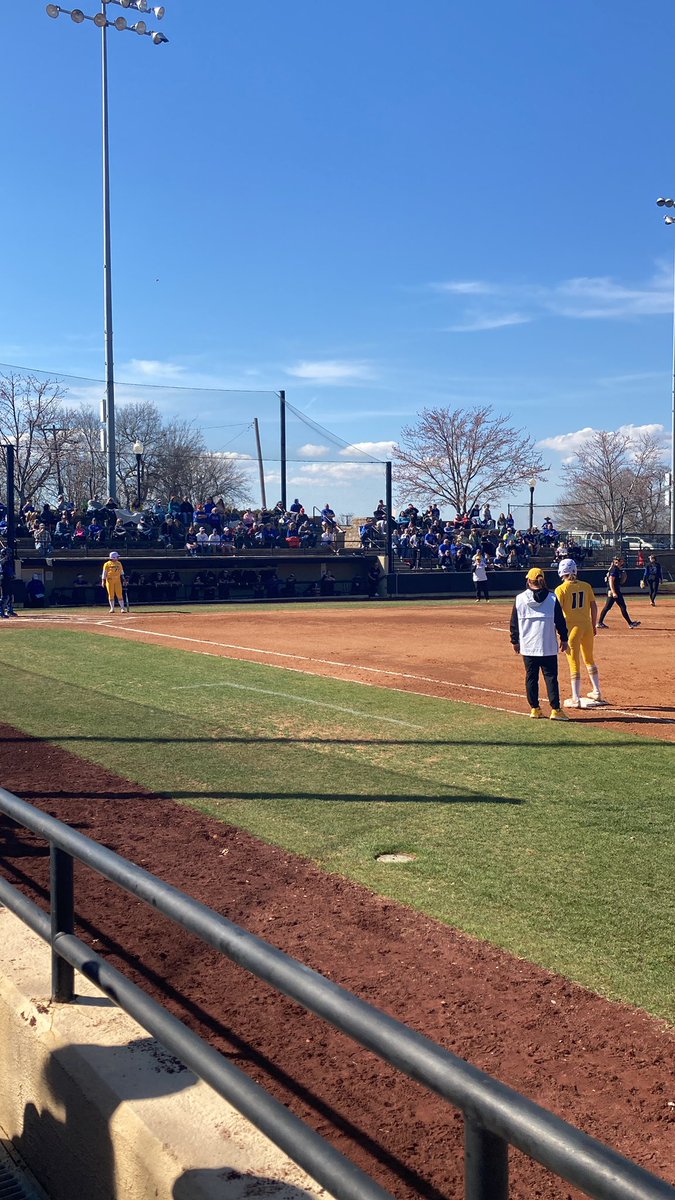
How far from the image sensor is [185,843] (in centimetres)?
744

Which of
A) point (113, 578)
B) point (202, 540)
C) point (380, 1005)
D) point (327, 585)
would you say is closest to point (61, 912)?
point (380, 1005)

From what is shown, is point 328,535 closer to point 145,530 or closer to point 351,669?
point 145,530

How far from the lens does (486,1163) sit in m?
1.85

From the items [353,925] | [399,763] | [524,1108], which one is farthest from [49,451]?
[524,1108]

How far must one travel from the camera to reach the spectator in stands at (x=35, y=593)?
33781mm

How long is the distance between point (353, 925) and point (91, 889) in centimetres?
173

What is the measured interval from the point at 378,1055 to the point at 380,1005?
2906mm

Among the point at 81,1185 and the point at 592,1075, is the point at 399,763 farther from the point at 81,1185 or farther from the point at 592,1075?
the point at 81,1185

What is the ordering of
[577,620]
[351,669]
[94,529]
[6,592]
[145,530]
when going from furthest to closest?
[145,530]
[94,529]
[6,592]
[351,669]
[577,620]

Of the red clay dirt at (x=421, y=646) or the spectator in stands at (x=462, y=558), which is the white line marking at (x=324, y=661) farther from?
the spectator in stands at (x=462, y=558)

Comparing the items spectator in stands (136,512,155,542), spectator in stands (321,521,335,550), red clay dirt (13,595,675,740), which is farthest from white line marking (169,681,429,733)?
spectator in stands (321,521,335,550)

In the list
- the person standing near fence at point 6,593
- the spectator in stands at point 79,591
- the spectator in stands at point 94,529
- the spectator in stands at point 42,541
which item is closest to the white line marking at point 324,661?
the person standing near fence at point 6,593

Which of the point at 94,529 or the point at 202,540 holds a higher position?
the point at 94,529

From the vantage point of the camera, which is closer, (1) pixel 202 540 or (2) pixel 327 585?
(1) pixel 202 540
